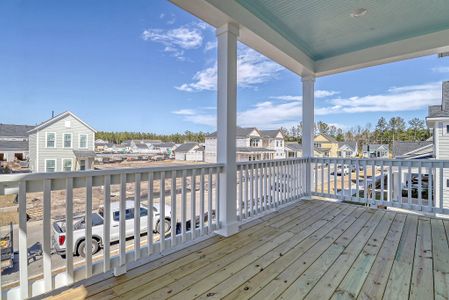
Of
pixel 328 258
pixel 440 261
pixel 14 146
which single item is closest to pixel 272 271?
pixel 328 258

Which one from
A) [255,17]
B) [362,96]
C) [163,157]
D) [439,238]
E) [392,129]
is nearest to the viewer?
[163,157]

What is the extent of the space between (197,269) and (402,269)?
1769 millimetres

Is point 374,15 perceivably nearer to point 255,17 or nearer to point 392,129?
point 255,17

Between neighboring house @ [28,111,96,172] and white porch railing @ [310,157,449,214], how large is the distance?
4094mm

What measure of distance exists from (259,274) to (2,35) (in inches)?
92.0

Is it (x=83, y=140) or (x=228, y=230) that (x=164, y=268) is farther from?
(x=83, y=140)

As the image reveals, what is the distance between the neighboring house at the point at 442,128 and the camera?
424 cm

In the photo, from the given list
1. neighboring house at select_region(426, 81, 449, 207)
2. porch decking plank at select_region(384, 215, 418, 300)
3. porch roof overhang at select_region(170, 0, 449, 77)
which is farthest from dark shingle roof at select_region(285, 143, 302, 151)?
neighboring house at select_region(426, 81, 449, 207)

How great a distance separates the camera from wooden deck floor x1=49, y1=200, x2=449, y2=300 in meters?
1.66

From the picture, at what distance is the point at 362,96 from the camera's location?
5.09 metres

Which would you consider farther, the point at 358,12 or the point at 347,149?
the point at 347,149

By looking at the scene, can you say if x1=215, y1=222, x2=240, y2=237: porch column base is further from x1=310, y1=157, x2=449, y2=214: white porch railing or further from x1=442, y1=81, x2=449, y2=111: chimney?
x1=442, y1=81, x2=449, y2=111: chimney

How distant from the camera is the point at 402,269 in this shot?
1969 mm

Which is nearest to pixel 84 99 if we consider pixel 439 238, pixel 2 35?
pixel 2 35
